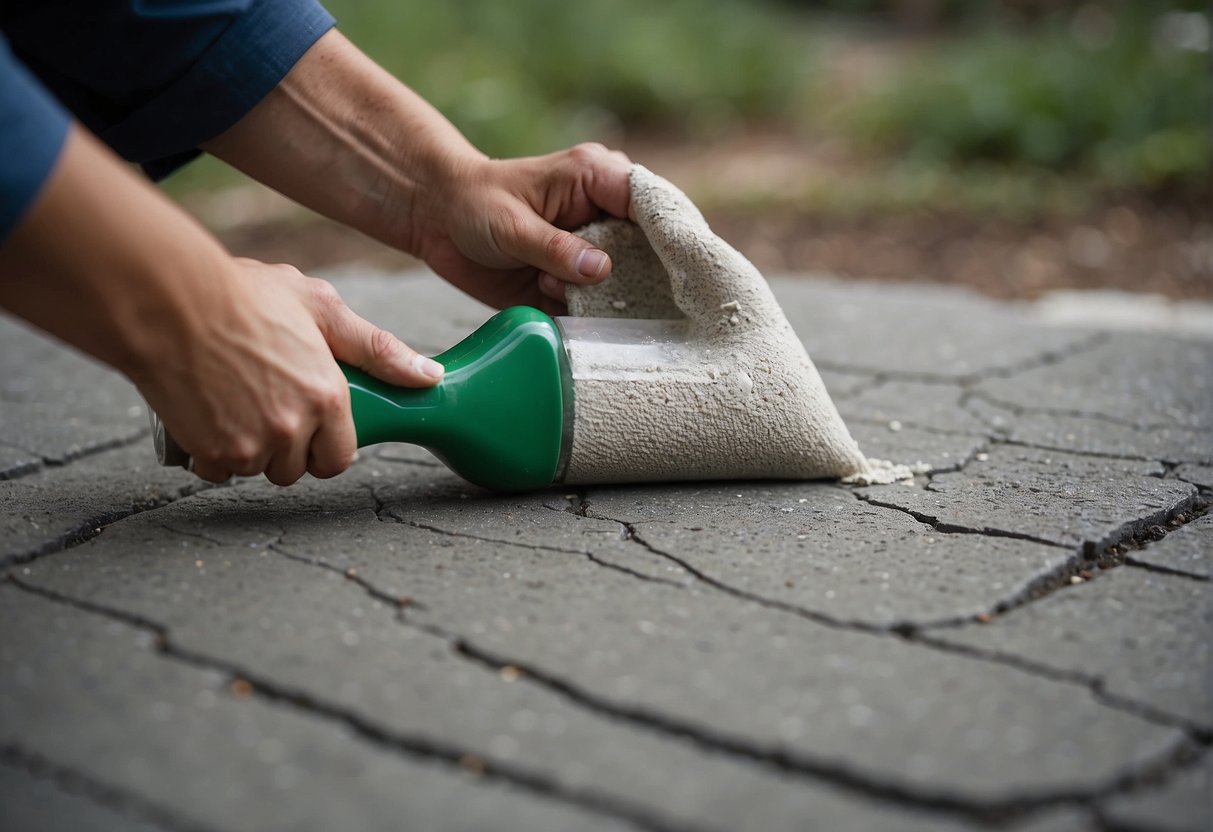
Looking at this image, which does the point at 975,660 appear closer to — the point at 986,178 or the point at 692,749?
the point at 692,749

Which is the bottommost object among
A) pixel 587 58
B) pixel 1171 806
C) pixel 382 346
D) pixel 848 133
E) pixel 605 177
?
pixel 1171 806

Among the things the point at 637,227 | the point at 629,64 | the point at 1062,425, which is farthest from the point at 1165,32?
the point at 637,227

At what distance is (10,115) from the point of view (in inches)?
40.1

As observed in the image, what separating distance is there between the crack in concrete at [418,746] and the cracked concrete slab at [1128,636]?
399 mm

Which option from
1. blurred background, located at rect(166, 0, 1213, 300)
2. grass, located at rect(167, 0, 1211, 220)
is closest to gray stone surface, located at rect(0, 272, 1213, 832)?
blurred background, located at rect(166, 0, 1213, 300)

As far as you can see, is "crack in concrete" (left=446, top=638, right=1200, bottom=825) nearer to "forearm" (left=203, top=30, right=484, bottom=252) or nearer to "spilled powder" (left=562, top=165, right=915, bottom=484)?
"spilled powder" (left=562, top=165, right=915, bottom=484)

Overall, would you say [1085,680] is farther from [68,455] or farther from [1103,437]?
[68,455]

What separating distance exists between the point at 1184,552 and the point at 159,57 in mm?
1394

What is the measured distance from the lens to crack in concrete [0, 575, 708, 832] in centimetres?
87

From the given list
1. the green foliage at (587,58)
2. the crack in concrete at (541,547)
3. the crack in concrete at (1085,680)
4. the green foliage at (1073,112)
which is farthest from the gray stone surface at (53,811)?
the green foliage at (1073,112)

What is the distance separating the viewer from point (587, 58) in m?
5.87

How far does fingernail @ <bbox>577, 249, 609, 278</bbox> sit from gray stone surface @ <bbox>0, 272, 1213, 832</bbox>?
0.29m

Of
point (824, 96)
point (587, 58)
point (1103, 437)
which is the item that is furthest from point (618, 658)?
point (824, 96)

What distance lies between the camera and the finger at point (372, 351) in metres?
1.35
